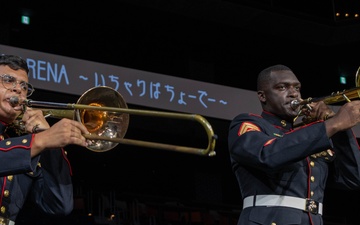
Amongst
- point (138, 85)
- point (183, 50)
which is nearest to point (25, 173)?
point (138, 85)

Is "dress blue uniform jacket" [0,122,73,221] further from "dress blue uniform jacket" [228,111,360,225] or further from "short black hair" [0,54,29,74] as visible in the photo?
"dress blue uniform jacket" [228,111,360,225]

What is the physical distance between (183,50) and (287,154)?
286 inches

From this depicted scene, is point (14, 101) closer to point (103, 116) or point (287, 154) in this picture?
point (103, 116)

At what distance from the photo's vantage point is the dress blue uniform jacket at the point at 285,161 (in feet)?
10.2

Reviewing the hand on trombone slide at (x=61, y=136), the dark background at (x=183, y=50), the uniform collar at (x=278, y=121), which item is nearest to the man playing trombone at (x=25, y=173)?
the hand on trombone slide at (x=61, y=136)

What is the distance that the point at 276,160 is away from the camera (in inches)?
122

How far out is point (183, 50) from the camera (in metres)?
10.3

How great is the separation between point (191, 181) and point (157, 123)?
74.2 inches

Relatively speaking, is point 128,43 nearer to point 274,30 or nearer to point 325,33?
point 274,30

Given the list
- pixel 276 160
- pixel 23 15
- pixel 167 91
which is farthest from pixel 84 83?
pixel 276 160

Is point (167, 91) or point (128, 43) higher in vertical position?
point (128, 43)

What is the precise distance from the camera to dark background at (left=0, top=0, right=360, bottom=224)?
30.0 feet

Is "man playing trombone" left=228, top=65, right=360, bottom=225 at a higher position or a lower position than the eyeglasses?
lower

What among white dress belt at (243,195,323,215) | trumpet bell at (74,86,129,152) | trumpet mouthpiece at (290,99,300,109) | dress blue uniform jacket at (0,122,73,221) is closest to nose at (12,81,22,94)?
dress blue uniform jacket at (0,122,73,221)
